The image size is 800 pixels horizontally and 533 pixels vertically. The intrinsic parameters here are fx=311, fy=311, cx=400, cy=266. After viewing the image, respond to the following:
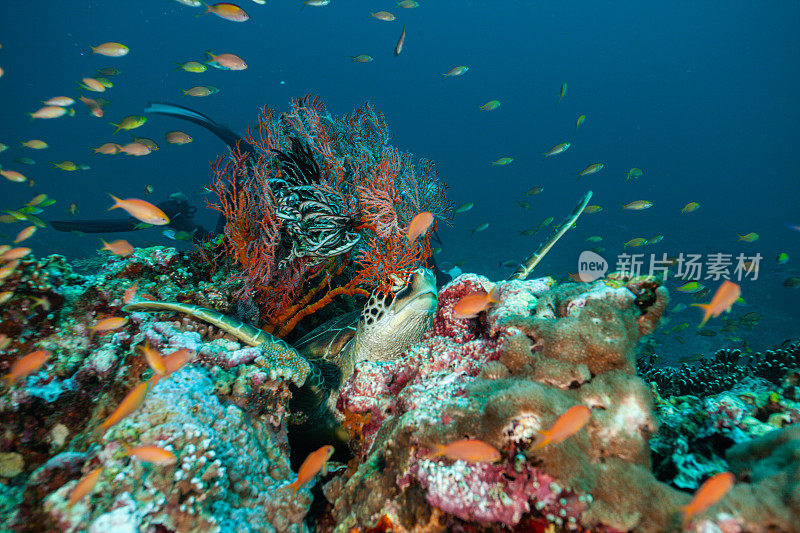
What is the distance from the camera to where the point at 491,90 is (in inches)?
3996

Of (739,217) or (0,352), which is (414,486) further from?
(739,217)

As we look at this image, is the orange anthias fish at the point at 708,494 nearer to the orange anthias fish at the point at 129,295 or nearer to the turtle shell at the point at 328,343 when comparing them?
the turtle shell at the point at 328,343

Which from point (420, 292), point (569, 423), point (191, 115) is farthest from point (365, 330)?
point (191, 115)

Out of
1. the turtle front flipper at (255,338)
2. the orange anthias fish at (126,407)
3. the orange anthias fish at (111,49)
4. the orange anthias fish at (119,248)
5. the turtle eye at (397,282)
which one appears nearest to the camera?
the orange anthias fish at (126,407)

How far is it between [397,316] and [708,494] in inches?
84.3

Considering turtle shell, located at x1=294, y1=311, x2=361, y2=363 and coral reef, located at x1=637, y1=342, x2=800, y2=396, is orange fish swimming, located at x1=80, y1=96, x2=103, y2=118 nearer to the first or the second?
turtle shell, located at x1=294, y1=311, x2=361, y2=363

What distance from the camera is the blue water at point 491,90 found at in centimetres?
6012

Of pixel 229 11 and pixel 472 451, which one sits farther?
pixel 229 11

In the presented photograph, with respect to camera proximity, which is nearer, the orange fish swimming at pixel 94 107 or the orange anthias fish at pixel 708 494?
the orange anthias fish at pixel 708 494

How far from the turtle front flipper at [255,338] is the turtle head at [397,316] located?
689 mm

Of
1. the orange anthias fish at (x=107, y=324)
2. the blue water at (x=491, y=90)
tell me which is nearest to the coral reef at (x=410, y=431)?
the orange anthias fish at (x=107, y=324)

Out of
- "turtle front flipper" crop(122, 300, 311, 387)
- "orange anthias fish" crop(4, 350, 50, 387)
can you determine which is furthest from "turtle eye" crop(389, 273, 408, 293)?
"orange anthias fish" crop(4, 350, 50, 387)

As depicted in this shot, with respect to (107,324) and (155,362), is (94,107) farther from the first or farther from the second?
(155,362)

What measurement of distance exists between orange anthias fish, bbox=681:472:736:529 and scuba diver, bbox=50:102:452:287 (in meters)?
4.40
